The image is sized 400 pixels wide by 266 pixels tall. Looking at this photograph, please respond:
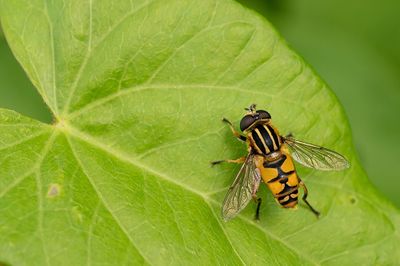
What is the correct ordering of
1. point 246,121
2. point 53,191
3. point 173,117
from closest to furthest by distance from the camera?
point 53,191 < point 173,117 < point 246,121

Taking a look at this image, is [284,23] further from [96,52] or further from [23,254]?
[23,254]

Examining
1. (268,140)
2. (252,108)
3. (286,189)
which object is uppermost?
(252,108)

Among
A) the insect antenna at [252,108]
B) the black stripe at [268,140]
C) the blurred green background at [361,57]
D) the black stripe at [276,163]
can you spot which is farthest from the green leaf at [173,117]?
the blurred green background at [361,57]

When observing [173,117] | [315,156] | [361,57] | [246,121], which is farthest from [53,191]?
[361,57]

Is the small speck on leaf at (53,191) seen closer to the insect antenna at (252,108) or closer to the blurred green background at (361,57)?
the insect antenna at (252,108)

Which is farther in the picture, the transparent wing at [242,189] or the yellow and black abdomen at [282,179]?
the yellow and black abdomen at [282,179]

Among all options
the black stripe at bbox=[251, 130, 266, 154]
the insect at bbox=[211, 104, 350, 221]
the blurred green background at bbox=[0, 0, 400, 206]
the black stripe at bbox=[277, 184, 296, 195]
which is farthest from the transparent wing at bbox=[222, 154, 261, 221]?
the blurred green background at bbox=[0, 0, 400, 206]

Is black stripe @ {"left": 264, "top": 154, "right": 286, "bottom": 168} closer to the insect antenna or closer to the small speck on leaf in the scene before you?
the insect antenna

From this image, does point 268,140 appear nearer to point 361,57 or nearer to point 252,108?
point 252,108
